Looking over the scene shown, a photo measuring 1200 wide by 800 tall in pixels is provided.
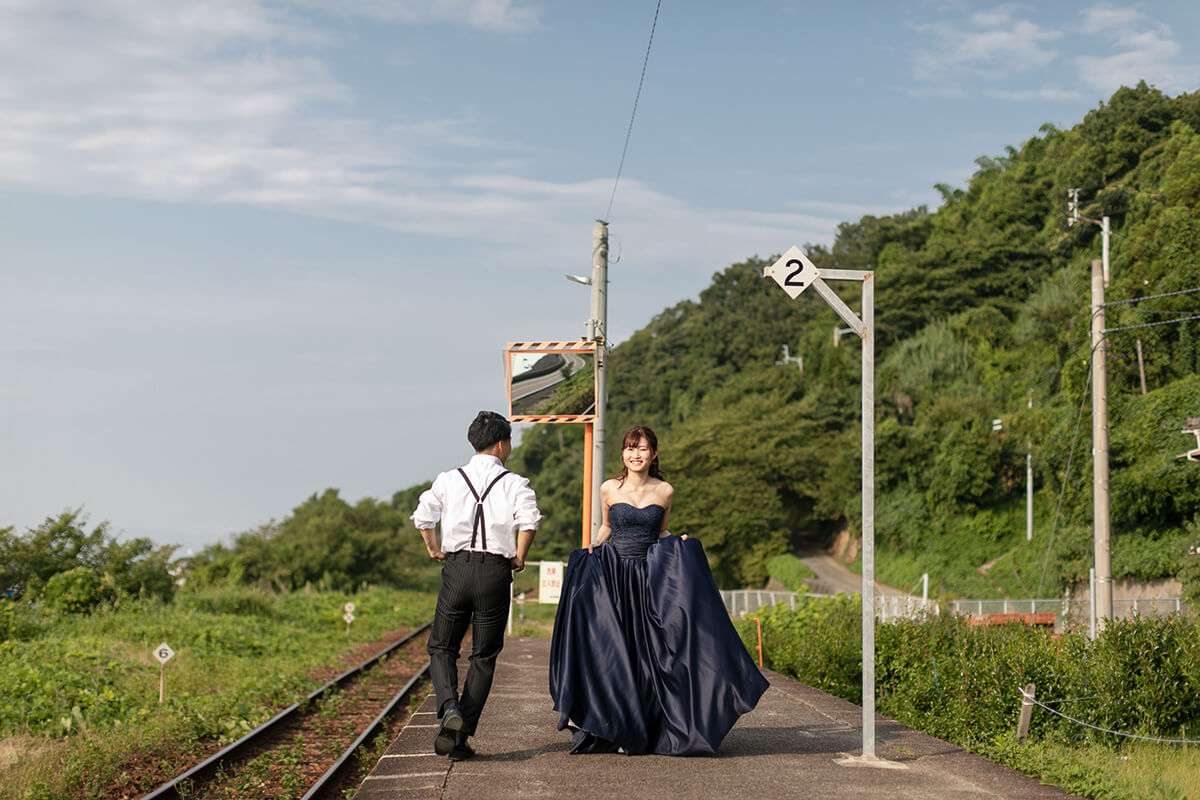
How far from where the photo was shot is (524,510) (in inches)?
265

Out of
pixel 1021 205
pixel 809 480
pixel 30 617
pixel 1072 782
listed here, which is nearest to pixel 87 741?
pixel 1072 782

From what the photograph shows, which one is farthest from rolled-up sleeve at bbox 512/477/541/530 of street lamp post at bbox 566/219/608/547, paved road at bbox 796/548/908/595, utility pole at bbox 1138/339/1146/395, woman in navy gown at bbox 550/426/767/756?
paved road at bbox 796/548/908/595

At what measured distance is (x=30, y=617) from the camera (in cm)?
2247

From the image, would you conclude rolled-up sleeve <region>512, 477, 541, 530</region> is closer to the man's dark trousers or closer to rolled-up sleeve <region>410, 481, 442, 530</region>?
the man's dark trousers

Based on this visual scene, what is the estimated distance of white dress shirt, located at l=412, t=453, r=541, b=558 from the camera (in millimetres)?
6730

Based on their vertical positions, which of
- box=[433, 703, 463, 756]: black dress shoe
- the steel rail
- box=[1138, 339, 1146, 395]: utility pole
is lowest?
the steel rail

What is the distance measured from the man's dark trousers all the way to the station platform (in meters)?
0.42

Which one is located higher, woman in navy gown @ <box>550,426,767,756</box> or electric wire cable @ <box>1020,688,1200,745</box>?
woman in navy gown @ <box>550,426,767,756</box>

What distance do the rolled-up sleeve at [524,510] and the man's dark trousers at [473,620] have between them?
234mm

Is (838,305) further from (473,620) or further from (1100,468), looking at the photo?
(1100,468)

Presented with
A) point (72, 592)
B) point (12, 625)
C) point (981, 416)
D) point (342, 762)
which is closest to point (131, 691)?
point (342, 762)

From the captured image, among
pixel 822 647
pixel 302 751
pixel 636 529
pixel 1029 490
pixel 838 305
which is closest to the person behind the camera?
pixel 838 305

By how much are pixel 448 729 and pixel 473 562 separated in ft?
3.09

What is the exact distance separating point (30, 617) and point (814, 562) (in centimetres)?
4521
